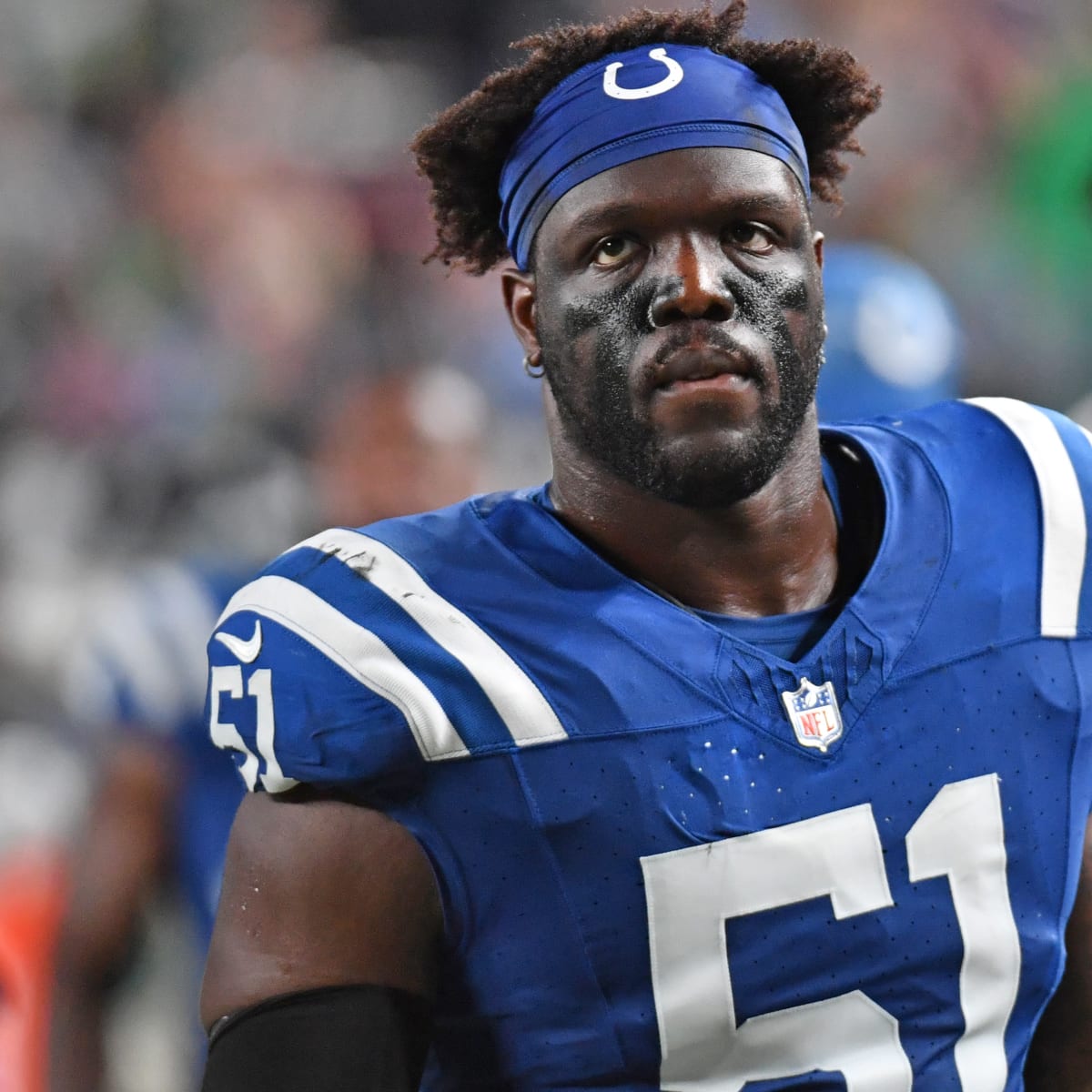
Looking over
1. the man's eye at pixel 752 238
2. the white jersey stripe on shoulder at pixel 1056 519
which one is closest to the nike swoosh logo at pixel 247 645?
the man's eye at pixel 752 238

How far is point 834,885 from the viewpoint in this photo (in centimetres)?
116

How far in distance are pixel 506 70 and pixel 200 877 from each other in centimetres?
145

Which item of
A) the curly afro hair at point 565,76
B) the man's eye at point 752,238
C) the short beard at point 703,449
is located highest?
the curly afro hair at point 565,76

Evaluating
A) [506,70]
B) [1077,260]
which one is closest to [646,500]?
[506,70]

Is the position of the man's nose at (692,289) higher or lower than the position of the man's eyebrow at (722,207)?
lower

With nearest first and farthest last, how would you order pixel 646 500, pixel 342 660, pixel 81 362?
1. pixel 342 660
2. pixel 646 500
3. pixel 81 362

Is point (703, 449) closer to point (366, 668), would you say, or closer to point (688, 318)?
point (688, 318)

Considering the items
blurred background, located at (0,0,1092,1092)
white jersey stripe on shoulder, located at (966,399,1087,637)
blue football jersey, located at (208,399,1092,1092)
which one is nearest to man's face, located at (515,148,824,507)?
blue football jersey, located at (208,399,1092,1092)

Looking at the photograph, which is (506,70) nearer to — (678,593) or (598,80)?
(598,80)

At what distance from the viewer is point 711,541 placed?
1285mm

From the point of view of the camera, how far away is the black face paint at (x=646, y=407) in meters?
1.21

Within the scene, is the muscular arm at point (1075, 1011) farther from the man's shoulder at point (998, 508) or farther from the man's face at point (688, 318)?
the man's face at point (688, 318)

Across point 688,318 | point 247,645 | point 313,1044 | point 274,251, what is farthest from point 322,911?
point 274,251

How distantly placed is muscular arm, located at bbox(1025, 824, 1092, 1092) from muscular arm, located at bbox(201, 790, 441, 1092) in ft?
1.80
